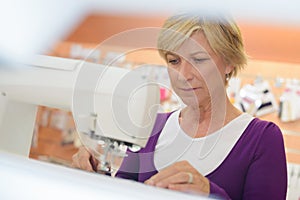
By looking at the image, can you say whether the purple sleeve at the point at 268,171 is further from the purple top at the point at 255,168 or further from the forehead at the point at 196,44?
the forehead at the point at 196,44

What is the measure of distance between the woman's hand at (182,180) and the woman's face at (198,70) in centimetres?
14

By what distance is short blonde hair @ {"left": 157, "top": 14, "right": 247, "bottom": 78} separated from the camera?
66 centimetres

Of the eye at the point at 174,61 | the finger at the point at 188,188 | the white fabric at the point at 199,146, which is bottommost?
the finger at the point at 188,188

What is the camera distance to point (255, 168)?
0.63 meters

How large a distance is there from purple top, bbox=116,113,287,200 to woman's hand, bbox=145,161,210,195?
0.04 meters

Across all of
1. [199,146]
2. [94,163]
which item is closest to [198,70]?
[199,146]

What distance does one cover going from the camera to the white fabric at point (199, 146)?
0.66 metres

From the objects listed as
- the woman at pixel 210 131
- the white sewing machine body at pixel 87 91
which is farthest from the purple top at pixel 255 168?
the white sewing machine body at pixel 87 91

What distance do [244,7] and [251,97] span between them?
1.02 m

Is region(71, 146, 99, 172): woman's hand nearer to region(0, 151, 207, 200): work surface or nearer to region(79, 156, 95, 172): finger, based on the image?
region(79, 156, 95, 172): finger

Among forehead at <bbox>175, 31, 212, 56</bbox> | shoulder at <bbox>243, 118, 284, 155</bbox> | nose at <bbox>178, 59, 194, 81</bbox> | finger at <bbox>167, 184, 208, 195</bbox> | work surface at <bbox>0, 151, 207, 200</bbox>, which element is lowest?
work surface at <bbox>0, 151, 207, 200</bbox>

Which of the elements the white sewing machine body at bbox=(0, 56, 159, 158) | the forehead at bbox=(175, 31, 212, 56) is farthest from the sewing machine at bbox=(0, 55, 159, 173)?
the forehead at bbox=(175, 31, 212, 56)

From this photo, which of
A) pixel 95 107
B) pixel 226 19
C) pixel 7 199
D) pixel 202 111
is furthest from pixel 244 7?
pixel 7 199

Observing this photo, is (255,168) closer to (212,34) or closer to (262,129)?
(262,129)
